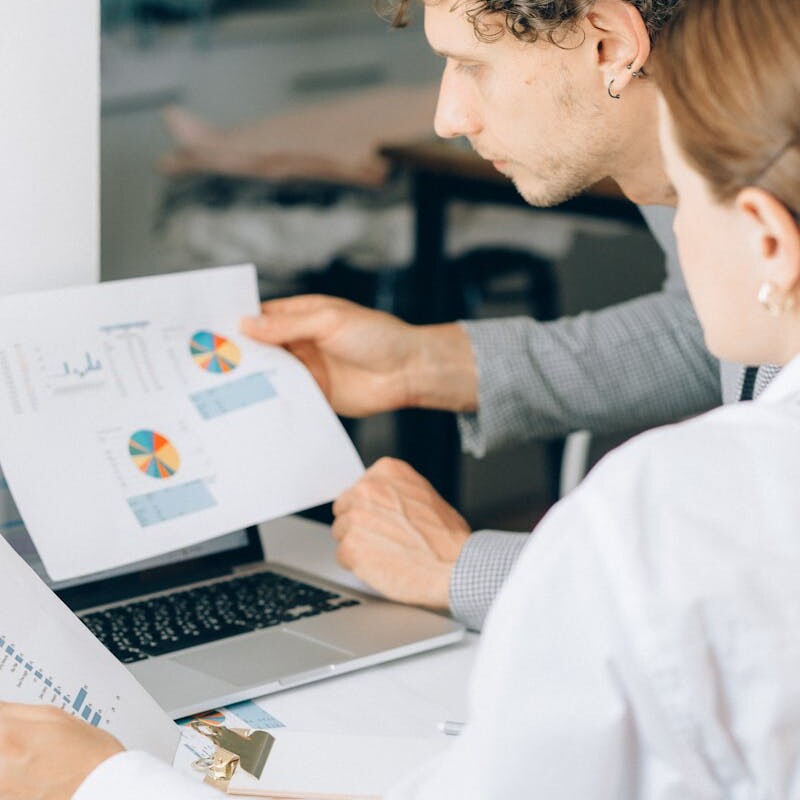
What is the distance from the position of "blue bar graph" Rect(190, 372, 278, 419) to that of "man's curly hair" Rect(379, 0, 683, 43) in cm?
40

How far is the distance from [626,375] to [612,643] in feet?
3.39

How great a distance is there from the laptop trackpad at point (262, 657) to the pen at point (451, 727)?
13cm

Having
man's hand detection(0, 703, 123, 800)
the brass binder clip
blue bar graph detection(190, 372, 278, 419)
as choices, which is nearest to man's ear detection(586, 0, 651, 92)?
blue bar graph detection(190, 372, 278, 419)

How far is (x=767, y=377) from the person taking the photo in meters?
1.22

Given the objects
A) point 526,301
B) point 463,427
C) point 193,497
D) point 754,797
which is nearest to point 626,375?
point 463,427

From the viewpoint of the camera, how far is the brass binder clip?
3.12ft

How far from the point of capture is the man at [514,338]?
1.24 m

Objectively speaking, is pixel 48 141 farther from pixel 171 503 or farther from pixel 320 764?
pixel 320 764

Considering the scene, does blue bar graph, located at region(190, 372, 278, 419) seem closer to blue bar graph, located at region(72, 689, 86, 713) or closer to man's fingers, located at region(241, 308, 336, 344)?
man's fingers, located at region(241, 308, 336, 344)

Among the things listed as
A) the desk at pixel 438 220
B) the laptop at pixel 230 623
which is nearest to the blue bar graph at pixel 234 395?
the laptop at pixel 230 623

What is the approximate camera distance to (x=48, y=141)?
1206 mm

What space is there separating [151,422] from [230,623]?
20cm

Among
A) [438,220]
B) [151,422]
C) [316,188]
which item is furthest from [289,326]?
[438,220]

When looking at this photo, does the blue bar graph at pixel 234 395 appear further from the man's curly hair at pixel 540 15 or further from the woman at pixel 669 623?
the woman at pixel 669 623
